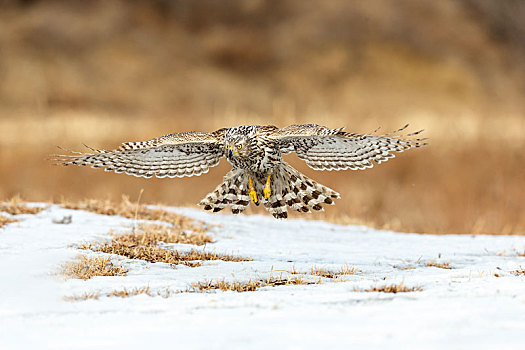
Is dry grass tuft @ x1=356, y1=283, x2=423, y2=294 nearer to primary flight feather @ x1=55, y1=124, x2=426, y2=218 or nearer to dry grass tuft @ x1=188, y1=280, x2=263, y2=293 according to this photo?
dry grass tuft @ x1=188, y1=280, x2=263, y2=293

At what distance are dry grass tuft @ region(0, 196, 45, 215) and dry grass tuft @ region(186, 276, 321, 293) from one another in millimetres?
5980

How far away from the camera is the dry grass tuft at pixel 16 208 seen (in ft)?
37.0

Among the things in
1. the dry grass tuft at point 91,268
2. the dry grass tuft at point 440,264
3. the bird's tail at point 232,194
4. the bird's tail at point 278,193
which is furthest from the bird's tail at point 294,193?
the dry grass tuft at point 91,268

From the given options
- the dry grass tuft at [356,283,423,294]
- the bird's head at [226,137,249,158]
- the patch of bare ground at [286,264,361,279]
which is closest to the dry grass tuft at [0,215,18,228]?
the bird's head at [226,137,249,158]

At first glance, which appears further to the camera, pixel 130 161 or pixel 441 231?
pixel 441 231

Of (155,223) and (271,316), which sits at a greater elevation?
(155,223)

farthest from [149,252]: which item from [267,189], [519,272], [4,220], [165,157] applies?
[519,272]

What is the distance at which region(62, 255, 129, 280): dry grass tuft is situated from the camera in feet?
22.9

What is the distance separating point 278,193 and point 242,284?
2458 millimetres

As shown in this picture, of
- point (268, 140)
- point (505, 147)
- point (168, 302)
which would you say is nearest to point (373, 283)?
point (168, 302)

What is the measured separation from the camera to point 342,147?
8.87 metres

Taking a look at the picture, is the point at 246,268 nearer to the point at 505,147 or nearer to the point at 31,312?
the point at 31,312

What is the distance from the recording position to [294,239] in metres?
11.3

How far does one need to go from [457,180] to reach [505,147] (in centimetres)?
274
